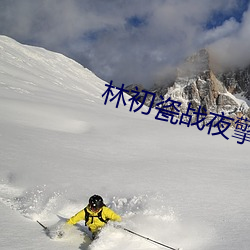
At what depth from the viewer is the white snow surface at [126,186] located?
4984mm

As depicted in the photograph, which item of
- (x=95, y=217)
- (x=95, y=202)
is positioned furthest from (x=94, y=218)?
(x=95, y=202)

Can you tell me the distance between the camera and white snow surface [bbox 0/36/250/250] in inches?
196

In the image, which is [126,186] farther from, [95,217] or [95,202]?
[95,202]

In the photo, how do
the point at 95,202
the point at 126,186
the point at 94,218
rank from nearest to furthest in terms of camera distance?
the point at 95,202, the point at 94,218, the point at 126,186

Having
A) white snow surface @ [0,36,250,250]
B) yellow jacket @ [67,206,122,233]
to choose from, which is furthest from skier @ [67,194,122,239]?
white snow surface @ [0,36,250,250]

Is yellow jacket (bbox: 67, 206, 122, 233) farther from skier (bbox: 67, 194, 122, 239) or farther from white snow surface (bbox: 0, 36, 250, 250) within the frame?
white snow surface (bbox: 0, 36, 250, 250)

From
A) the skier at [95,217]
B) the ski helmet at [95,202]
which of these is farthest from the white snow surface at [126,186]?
the ski helmet at [95,202]

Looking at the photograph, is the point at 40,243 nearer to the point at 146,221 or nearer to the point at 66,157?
the point at 146,221

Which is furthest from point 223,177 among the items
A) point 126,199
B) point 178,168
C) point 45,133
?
point 45,133

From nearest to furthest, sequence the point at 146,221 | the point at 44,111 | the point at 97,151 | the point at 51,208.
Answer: the point at 146,221 → the point at 51,208 → the point at 97,151 → the point at 44,111

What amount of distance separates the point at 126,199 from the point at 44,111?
38.8ft

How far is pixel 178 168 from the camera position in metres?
8.86

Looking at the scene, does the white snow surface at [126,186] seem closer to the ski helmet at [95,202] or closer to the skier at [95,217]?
the skier at [95,217]

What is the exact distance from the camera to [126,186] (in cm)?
728
